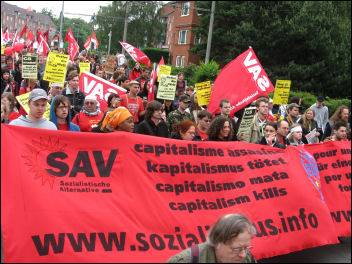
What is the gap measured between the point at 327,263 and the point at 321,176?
1.08m

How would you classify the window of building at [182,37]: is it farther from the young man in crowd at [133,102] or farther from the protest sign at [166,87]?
the young man in crowd at [133,102]

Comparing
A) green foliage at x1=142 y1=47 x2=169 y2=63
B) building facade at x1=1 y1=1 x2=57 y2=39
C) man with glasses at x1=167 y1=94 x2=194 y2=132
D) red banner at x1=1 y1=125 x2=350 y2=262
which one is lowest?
red banner at x1=1 y1=125 x2=350 y2=262

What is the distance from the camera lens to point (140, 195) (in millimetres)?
4582

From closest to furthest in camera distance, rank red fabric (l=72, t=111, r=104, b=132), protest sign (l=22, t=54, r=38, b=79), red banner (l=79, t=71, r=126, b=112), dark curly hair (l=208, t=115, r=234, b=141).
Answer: dark curly hair (l=208, t=115, r=234, b=141) < red fabric (l=72, t=111, r=104, b=132) < red banner (l=79, t=71, r=126, b=112) < protest sign (l=22, t=54, r=38, b=79)

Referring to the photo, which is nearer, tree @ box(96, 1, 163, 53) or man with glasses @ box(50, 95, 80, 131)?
man with glasses @ box(50, 95, 80, 131)

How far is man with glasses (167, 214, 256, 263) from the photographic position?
2.72m

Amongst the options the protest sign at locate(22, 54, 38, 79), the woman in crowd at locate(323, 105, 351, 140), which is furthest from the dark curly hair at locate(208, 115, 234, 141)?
the protest sign at locate(22, 54, 38, 79)

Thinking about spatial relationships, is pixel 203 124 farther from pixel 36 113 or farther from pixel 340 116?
pixel 340 116

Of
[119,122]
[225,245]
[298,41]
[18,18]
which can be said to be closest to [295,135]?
[119,122]

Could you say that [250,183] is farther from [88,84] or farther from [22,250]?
[88,84]

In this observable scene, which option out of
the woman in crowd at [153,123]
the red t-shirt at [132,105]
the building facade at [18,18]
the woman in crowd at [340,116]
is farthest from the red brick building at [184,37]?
the building facade at [18,18]

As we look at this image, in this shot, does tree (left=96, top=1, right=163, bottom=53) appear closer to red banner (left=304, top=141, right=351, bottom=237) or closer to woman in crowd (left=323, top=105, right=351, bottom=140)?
woman in crowd (left=323, top=105, right=351, bottom=140)

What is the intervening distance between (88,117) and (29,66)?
378 centimetres

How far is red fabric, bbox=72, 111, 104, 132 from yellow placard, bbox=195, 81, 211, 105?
230 cm
